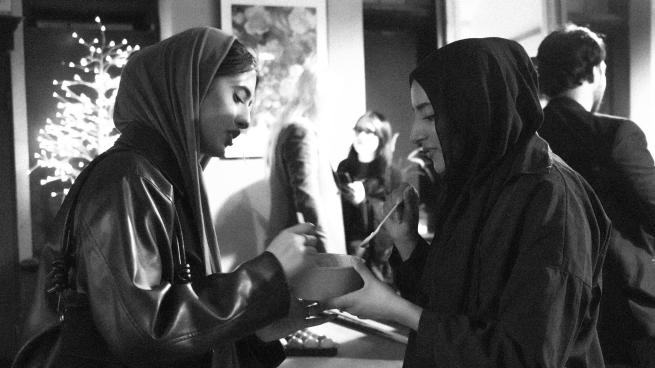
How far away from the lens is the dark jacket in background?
176cm

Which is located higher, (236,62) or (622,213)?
(236,62)

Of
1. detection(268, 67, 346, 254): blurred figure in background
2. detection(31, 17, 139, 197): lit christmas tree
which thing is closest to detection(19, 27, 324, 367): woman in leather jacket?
detection(268, 67, 346, 254): blurred figure in background

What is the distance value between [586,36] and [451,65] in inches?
37.2

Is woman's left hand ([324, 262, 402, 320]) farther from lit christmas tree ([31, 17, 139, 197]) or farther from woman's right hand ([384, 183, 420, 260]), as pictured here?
lit christmas tree ([31, 17, 139, 197])

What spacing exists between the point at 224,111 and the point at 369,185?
8.91 feet

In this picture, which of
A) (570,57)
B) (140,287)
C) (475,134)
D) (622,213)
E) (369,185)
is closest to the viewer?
(140,287)

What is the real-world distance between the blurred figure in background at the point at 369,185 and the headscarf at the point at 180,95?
99.4 inches

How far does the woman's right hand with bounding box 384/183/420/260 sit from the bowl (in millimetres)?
328

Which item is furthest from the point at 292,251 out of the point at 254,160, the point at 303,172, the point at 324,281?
the point at 254,160

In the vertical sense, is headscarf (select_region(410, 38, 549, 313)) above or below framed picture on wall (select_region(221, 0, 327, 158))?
below

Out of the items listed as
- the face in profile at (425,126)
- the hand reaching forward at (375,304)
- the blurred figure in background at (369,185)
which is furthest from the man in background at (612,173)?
the blurred figure in background at (369,185)

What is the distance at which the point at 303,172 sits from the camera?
309 centimetres

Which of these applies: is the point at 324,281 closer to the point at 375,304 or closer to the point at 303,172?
the point at 375,304

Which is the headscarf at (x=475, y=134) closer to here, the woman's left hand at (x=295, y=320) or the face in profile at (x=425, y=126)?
the face in profile at (x=425, y=126)
